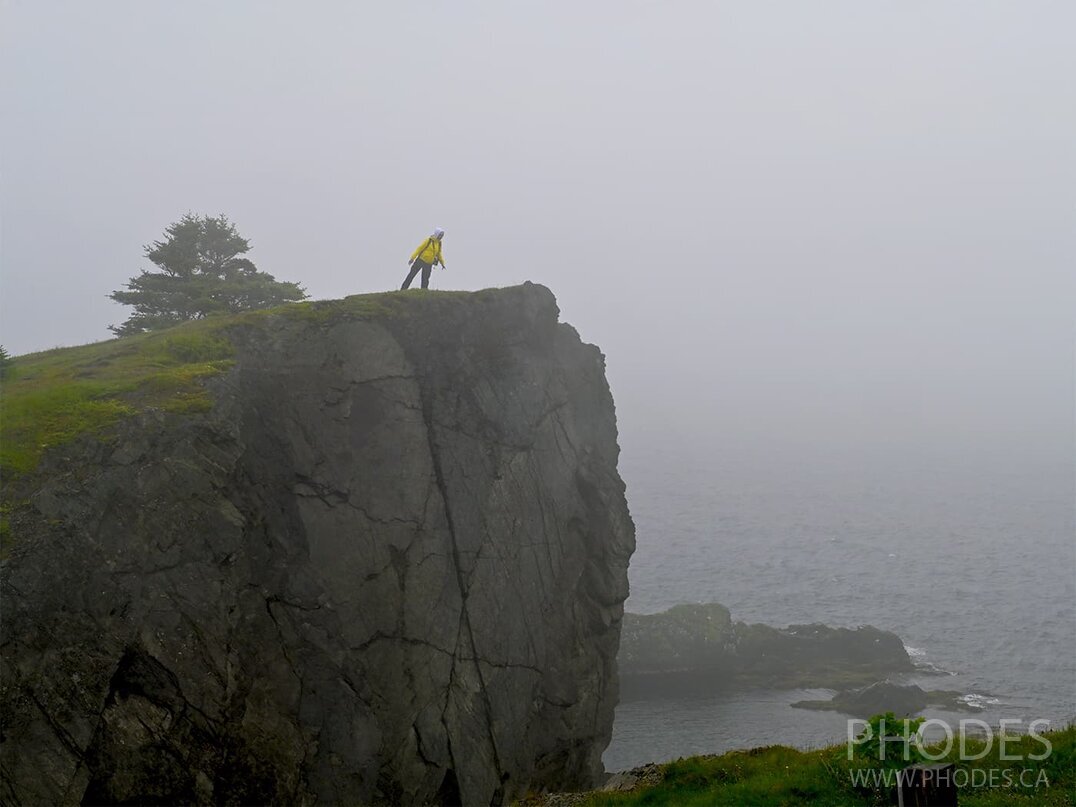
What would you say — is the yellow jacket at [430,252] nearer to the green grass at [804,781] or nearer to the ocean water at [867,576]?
the green grass at [804,781]

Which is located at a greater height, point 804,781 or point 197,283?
point 197,283

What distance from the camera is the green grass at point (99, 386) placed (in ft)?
65.3

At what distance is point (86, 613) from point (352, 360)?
1116 centimetres

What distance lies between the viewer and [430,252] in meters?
32.2

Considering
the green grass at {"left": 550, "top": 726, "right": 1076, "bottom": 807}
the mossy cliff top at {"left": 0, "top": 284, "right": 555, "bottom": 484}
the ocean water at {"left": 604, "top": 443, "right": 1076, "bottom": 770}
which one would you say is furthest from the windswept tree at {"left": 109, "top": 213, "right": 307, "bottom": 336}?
the ocean water at {"left": 604, "top": 443, "right": 1076, "bottom": 770}

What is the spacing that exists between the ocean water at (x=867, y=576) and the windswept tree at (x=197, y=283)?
39960mm

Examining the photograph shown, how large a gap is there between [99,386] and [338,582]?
8.58 meters

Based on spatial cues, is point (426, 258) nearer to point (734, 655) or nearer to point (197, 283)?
point (197, 283)

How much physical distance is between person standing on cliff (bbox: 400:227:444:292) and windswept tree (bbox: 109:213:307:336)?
27.6 ft

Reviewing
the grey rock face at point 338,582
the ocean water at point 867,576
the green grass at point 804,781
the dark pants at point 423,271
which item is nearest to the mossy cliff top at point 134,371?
the grey rock face at point 338,582

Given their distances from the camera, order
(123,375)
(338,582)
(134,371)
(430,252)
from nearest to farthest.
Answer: (123,375) < (338,582) < (134,371) < (430,252)

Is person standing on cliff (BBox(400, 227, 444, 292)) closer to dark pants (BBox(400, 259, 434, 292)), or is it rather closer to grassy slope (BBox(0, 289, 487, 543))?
dark pants (BBox(400, 259, 434, 292))

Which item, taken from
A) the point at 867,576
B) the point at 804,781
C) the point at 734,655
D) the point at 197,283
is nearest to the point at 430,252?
the point at 197,283

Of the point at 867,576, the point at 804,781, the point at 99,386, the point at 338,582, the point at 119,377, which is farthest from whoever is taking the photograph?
the point at 867,576
